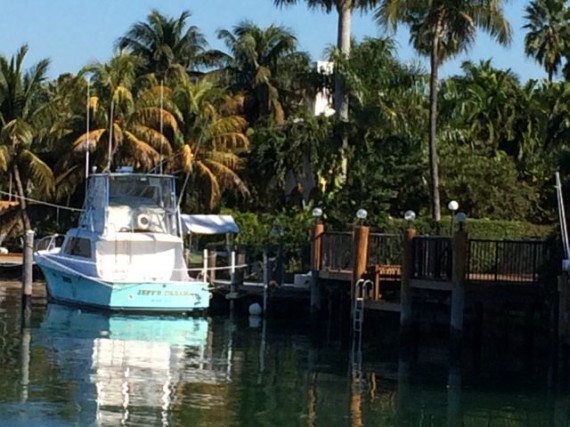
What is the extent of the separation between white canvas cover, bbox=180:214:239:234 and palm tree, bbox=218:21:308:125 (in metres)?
13.9

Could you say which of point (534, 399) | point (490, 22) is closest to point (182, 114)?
point (490, 22)

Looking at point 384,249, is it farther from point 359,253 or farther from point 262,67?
point 262,67

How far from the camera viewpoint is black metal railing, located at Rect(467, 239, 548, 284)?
106ft

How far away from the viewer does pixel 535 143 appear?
5375cm

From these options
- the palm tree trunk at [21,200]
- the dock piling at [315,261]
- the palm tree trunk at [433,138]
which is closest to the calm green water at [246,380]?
the dock piling at [315,261]

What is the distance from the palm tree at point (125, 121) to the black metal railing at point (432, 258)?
22.7m

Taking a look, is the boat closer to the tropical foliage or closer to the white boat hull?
the white boat hull

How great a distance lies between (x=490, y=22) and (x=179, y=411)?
846 inches

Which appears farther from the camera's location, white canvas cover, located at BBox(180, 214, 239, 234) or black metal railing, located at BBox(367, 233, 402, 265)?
white canvas cover, located at BBox(180, 214, 239, 234)

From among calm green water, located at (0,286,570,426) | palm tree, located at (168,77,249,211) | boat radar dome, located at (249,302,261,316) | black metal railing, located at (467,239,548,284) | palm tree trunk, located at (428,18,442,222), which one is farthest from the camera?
palm tree, located at (168,77,249,211)

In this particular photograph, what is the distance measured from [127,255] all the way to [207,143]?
1575cm

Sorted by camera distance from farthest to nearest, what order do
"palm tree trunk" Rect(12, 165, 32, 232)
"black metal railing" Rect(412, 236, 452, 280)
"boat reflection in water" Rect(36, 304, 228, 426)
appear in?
"palm tree trunk" Rect(12, 165, 32, 232) → "black metal railing" Rect(412, 236, 452, 280) → "boat reflection in water" Rect(36, 304, 228, 426)

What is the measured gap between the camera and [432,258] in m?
32.9

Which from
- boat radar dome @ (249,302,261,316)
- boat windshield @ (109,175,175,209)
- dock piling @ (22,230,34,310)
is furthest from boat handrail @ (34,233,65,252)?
boat radar dome @ (249,302,261,316)
